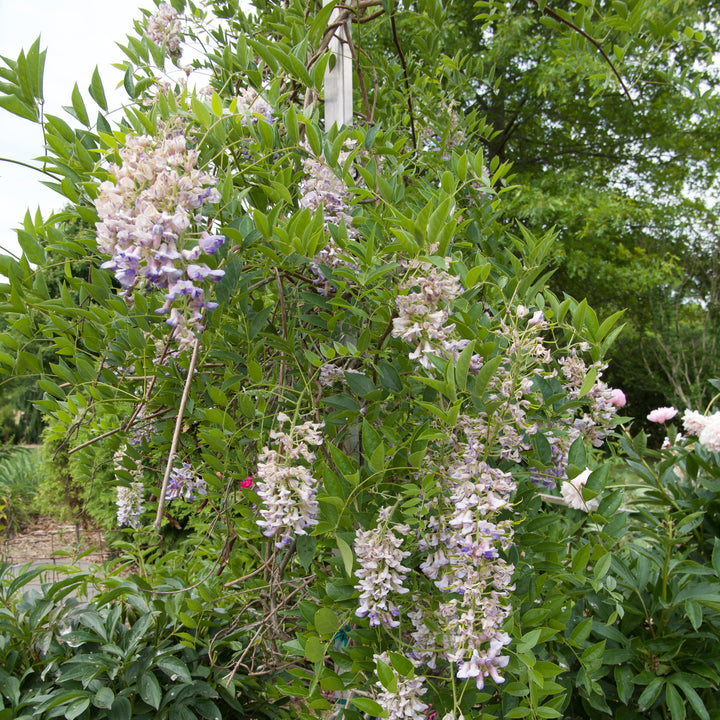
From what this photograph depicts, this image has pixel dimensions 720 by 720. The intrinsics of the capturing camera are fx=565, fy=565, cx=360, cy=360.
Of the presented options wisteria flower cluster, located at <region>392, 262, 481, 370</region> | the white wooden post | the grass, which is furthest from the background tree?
the grass

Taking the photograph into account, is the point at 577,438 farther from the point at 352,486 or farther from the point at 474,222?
the point at 474,222

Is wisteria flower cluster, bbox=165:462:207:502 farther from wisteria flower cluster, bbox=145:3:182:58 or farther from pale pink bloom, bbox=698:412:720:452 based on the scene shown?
pale pink bloom, bbox=698:412:720:452

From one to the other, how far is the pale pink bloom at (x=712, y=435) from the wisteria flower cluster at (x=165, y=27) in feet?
6.94

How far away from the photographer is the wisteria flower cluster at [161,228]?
81 cm

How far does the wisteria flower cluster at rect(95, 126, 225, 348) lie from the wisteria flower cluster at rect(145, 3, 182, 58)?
44.8 inches

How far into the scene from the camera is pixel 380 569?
3.01 feet

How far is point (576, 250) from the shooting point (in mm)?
7562

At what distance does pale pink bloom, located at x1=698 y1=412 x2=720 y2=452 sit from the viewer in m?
1.82

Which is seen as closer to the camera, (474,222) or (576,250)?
(474,222)

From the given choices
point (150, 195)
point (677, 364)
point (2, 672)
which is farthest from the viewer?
point (677, 364)

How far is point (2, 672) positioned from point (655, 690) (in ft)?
5.63

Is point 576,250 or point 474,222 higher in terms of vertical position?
point 576,250

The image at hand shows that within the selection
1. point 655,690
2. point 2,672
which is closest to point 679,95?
point 655,690

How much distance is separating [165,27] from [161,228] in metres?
1.36
